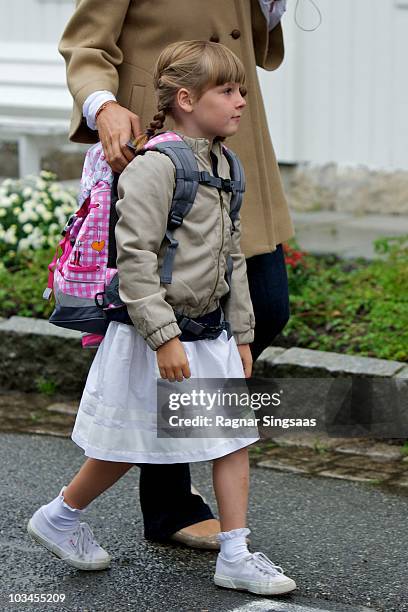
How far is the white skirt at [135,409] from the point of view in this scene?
3197 mm

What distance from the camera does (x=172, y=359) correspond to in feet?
10.0

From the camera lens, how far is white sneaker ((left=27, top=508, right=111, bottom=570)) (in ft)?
11.1

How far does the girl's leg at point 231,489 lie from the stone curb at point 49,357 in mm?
1591

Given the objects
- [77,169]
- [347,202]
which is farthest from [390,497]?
[77,169]

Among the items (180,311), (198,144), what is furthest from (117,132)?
(180,311)

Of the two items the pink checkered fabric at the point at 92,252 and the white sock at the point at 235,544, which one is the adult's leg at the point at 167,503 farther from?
the pink checkered fabric at the point at 92,252

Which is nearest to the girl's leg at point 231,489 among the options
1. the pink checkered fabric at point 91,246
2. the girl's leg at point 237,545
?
the girl's leg at point 237,545

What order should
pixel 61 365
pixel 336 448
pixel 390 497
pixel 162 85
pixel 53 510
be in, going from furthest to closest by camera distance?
pixel 61 365
pixel 336 448
pixel 390 497
pixel 53 510
pixel 162 85

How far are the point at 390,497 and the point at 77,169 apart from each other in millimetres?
5222

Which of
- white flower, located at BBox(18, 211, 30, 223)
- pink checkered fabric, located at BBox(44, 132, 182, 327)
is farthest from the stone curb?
pink checkered fabric, located at BBox(44, 132, 182, 327)

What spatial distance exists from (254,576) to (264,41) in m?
1.52

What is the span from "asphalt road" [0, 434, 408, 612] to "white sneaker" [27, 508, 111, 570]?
4cm

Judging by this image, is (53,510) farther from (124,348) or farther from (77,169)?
(77,169)

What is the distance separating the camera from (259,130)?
359cm
